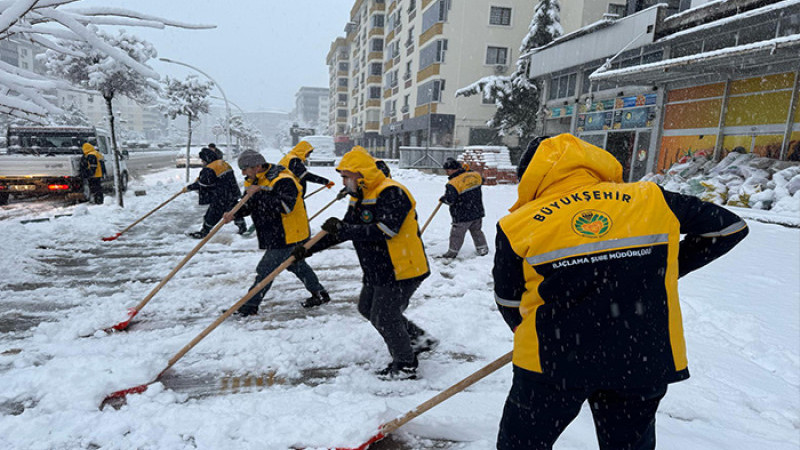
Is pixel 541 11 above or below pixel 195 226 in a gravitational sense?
above

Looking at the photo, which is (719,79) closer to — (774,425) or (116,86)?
(774,425)

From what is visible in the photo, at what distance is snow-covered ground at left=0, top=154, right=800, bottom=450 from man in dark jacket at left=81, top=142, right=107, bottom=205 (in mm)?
5266

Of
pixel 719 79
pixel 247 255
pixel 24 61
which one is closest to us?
pixel 247 255


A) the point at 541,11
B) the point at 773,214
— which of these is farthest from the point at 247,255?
the point at 541,11

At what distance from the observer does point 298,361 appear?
3.46 metres

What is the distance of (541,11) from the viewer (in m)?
20.1

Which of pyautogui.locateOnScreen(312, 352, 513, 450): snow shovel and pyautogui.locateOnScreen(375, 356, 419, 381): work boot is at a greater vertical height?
pyautogui.locateOnScreen(312, 352, 513, 450): snow shovel

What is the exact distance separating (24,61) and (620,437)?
3684 inches

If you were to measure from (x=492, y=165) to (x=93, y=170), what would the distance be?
40.0ft

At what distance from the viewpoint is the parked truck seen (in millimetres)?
10062

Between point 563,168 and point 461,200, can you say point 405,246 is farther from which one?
point 461,200

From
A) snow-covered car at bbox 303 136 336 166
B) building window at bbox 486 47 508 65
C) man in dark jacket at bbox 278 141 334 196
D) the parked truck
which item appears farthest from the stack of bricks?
snow-covered car at bbox 303 136 336 166

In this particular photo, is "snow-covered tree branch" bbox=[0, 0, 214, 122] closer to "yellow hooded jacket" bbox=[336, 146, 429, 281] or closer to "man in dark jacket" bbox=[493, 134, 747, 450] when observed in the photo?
"yellow hooded jacket" bbox=[336, 146, 429, 281]

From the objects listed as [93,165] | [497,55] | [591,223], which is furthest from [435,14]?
[591,223]
